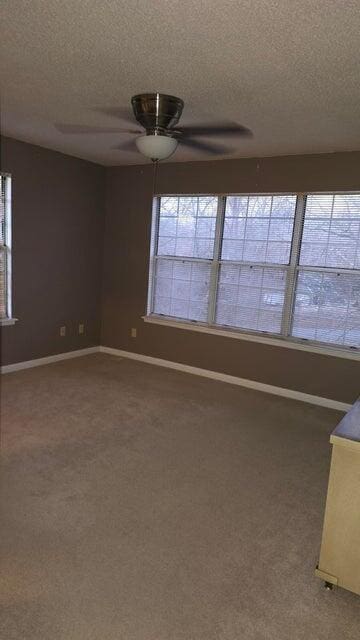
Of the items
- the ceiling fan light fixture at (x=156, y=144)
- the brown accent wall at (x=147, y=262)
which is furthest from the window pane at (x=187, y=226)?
the ceiling fan light fixture at (x=156, y=144)

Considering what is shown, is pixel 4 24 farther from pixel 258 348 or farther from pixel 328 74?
pixel 258 348

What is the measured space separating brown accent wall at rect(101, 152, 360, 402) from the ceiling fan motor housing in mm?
1653

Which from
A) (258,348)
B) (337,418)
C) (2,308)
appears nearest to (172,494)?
(337,418)

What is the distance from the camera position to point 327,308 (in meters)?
3.90

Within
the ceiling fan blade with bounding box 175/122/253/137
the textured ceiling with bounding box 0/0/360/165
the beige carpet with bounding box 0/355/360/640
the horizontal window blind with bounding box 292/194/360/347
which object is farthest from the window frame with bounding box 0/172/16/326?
the horizontal window blind with bounding box 292/194/360/347

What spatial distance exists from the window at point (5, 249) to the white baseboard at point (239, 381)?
Result: 1490 mm

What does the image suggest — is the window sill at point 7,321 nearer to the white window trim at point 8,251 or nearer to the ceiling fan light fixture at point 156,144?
the white window trim at point 8,251

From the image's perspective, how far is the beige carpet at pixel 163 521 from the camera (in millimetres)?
1601

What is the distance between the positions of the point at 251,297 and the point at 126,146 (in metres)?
1.86

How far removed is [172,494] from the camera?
2.40 meters

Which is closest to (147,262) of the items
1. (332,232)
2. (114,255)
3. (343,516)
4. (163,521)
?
(114,255)

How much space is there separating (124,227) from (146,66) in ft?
9.71

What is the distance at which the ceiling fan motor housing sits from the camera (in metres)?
2.53

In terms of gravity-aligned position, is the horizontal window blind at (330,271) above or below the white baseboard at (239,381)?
above
